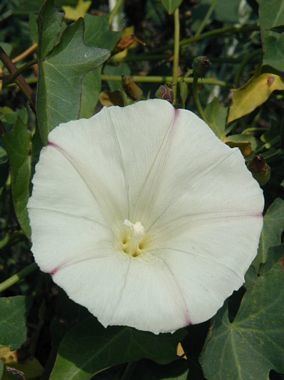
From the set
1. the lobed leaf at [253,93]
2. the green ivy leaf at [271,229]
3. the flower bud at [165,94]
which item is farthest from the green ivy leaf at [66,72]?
the green ivy leaf at [271,229]

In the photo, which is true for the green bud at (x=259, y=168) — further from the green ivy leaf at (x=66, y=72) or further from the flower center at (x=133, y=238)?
the green ivy leaf at (x=66, y=72)

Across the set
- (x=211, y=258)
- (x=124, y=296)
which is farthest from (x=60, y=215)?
(x=211, y=258)

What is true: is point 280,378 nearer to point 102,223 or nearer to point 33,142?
point 102,223

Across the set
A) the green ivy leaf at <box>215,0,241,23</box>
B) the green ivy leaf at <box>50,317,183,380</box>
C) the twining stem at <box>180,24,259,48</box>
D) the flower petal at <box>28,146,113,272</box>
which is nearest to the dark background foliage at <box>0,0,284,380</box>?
the green ivy leaf at <box>50,317,183,380</box>

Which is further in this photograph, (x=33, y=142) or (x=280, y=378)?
(x=280, y=378)

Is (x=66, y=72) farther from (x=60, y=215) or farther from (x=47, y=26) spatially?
(x=60, y=215)

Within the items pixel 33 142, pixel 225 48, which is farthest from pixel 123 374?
pixel 225 48

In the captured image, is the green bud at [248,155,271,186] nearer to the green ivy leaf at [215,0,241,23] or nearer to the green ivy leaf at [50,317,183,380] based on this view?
the green ivy leaf at [50,317,183,380]
